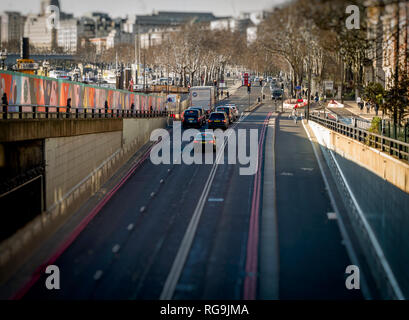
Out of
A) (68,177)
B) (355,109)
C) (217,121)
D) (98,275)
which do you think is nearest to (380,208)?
(98,275)

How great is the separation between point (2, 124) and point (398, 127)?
781 inches

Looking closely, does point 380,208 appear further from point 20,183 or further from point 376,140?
point 20,183

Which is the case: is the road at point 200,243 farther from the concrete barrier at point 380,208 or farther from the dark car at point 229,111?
the dark car at point 229,111

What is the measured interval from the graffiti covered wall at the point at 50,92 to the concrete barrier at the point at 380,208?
1595 centimetres

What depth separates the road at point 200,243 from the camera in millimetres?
19453

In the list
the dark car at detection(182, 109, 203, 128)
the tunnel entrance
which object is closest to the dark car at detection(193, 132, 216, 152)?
the dark car at detection(182, 109, 203, 128)

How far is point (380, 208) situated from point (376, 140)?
5.89 metres

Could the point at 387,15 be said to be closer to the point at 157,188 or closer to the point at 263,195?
the point at 263,195

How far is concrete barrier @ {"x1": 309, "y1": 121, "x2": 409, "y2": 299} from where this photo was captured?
21.4 metres

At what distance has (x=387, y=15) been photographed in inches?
696

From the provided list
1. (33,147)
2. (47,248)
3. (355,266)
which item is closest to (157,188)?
(33,147)

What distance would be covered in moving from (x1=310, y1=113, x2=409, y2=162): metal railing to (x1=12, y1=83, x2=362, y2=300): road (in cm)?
345

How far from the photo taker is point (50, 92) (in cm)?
3241
